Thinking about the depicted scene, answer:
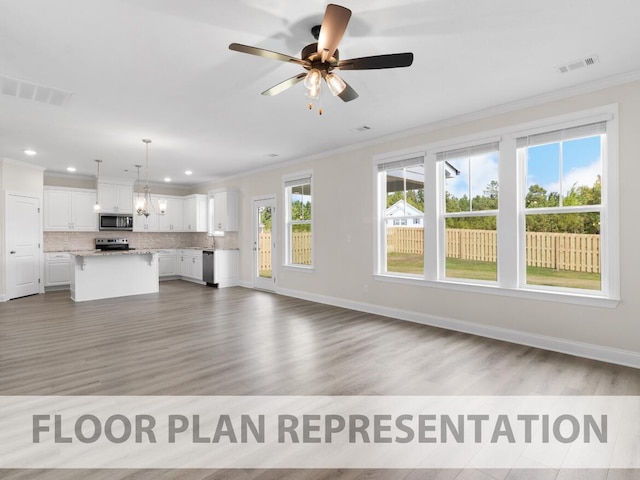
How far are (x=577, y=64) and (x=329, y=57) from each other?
2.45 m

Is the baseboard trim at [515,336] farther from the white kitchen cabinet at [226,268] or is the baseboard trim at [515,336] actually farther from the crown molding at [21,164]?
the crown molding at [21,164]

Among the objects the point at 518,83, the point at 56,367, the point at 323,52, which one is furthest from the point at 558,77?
the point at 56,367

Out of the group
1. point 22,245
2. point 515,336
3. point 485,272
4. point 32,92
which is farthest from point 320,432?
point 22,245

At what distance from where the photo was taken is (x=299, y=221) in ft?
23.1

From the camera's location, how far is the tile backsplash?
8.43 metres

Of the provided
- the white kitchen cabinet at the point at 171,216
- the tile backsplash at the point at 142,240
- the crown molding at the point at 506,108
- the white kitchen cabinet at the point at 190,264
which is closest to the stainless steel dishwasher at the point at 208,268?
the white kitchen cabinet at the point at 190,264

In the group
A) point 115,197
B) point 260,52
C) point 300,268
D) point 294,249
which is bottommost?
point 300,268

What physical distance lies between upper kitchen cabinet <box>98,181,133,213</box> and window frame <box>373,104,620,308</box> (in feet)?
23.0

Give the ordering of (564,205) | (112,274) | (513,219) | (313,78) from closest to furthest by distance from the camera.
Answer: (313,78) → (564,205) → (513,219) → (112,274)

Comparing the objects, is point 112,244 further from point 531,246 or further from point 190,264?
point 531,246

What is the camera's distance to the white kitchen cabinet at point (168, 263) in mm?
9797

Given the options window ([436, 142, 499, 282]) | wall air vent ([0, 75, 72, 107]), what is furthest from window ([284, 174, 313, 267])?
wall air vent ([0, 75, 72, 107])

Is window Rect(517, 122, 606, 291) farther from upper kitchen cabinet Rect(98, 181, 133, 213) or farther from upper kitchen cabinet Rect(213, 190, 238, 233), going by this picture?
upper kitchen cabinet Rect(98, 181, 133, 213)

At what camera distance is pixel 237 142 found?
18.7ft
